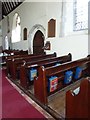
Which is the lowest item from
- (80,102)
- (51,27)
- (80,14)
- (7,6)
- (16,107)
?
(16,107)

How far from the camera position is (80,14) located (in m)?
4.47

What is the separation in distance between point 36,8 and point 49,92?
4643 mm

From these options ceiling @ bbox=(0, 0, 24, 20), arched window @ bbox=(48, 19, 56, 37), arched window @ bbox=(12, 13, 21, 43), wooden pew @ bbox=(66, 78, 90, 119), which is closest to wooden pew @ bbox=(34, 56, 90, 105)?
wooden pew @ bbox=(66, 78, 90, 119)

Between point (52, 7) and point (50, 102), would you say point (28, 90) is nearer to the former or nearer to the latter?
point (50, 102)

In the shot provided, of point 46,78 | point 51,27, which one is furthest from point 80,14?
point 46,78

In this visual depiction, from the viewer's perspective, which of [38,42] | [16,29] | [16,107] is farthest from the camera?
[16,29]

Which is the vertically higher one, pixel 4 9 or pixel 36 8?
pixel 4 9

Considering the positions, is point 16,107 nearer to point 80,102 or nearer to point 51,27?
point 80,102

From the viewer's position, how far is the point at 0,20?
12000 millimetres

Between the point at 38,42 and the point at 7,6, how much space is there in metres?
4.29

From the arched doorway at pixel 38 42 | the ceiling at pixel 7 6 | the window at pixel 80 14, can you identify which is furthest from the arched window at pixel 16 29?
the window at pixel 80 14

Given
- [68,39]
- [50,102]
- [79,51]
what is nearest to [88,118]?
[50,102]

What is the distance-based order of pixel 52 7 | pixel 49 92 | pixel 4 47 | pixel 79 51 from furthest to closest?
pixel 4 47
pixel 52 7
pixel 79 51
pixel 49 92

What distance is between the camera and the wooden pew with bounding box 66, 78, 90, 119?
1605 mm
